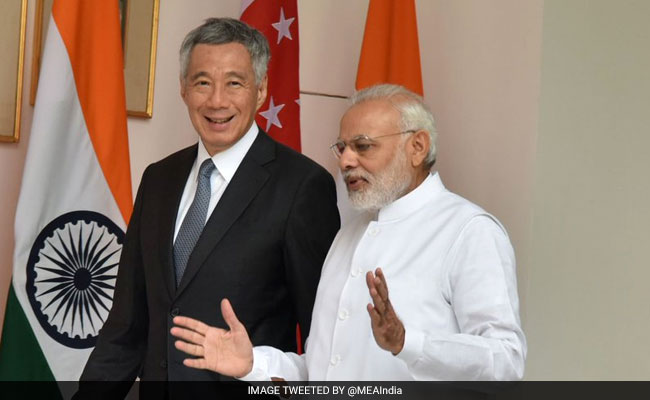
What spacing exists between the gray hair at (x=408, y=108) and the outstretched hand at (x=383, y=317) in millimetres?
591

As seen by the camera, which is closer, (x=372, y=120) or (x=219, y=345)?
(x=219, y=345)

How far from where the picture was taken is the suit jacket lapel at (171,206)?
8.53 feet

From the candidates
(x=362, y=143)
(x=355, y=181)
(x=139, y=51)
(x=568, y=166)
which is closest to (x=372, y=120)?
(x=362, y=143)

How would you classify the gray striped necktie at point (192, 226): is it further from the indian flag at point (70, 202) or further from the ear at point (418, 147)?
the indian flag at point (70, 202)

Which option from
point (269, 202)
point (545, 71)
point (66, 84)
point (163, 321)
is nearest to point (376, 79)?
point (545, 71)

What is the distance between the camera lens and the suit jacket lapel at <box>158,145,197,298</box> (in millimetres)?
2600

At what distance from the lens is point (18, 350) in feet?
11.3

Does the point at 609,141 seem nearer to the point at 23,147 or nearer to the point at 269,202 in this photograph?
the point at 269,202

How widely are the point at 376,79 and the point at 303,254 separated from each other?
5.55 ft

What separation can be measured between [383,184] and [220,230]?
507 millimetres

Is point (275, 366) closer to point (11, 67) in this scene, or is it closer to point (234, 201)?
point (234, 201)

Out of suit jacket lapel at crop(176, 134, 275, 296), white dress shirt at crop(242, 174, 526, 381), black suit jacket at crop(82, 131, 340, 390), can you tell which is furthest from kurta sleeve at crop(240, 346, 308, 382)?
suit jacket lapel at crop(176, 134, 275, 296)

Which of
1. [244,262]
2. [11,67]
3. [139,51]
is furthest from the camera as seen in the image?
[139,51]

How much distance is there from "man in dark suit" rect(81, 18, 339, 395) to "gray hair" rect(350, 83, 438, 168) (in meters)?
0.34
